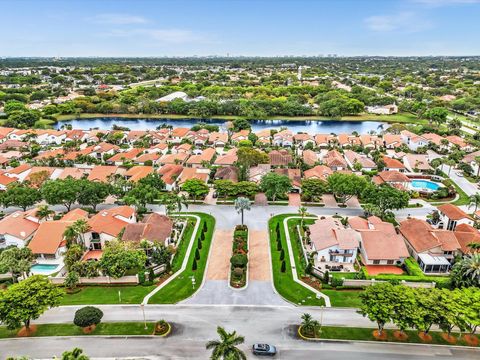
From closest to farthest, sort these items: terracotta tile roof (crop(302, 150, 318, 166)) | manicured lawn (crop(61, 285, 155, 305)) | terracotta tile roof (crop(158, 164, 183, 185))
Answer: manicured lawn (crop(61, 285, 155, 305)) → terracotta tile roof (crop(158, 164, 183, 185)) → terracotta tile roof (crop(302, 150, 318, 166))

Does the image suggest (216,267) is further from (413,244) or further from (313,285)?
(413,244)

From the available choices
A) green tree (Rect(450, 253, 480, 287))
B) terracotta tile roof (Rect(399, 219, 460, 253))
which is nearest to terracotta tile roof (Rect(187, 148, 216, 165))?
terracotta tile roof (Rect(399, 219, 460, 253))

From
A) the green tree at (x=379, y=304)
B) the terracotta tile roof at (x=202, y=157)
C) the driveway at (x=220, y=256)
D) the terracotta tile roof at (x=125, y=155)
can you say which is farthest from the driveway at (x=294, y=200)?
the terracotta tile roof at (x=125, y=155)

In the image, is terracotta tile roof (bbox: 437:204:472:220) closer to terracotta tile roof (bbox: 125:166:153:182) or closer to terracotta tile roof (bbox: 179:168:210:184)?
terracotta tile roof (bbox: 179:168:210:184)

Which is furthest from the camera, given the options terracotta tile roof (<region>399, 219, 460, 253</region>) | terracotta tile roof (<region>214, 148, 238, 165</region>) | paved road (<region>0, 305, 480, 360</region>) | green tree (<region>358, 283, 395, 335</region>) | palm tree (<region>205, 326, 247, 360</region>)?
Result: terracotta tile roof (<region>214, 148, 238, 165</region>)

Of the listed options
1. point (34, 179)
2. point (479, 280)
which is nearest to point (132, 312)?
point (479, 280)

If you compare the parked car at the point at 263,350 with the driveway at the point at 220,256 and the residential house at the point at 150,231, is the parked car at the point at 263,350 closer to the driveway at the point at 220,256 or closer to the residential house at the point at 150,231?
the driveway at the point at 220,256

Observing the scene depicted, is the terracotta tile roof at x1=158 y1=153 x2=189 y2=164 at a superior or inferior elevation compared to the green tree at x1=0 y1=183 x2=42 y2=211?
inferior

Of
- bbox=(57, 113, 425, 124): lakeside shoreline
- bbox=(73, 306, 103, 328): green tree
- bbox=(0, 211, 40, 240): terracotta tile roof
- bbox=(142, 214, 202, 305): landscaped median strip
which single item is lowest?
bbox=(142, 214, 202, 305): landscaped median strip
